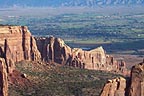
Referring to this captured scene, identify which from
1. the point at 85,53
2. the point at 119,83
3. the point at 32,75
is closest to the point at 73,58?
the point at 85,53

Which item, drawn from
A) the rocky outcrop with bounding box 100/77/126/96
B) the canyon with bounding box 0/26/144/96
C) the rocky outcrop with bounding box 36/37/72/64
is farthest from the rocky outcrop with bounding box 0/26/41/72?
the rocky outcrop with bounding box 100/77/126/96

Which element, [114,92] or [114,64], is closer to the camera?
[114,92]

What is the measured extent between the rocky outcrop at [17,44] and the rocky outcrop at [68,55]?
15.8 feet

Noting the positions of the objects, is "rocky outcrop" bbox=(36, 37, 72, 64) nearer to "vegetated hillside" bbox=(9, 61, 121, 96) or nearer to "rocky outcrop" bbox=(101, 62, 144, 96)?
"vegetated hillside" bbox=(9, 61, 121, 96)

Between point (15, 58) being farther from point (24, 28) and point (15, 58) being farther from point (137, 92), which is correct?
point (137, 92)

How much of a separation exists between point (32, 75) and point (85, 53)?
31.3m

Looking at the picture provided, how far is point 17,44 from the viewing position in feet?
367

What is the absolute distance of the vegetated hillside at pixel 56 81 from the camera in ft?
302


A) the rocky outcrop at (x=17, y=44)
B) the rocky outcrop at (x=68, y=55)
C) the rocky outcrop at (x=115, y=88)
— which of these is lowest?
the rocky outcrop at (x=68, y=55)

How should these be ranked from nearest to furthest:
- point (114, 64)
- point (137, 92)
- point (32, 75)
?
point (137, 92) < point (32, 75) < point (114, 64)

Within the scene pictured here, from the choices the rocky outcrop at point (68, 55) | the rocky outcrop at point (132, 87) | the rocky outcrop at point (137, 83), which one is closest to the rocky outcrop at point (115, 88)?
the rocky outcrop at point (132, 87)

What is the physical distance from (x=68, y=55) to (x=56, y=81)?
24.6 m

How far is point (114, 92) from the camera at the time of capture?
5103 cm

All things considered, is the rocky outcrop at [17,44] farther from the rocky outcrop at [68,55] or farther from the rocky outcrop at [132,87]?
the rocky outcrop at [132,87]
